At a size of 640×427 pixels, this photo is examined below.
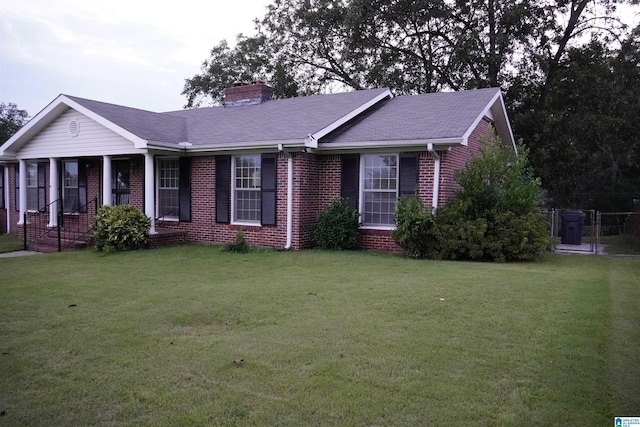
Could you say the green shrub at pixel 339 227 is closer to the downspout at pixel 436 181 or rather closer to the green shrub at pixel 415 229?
the green shrub at pixel 415 229

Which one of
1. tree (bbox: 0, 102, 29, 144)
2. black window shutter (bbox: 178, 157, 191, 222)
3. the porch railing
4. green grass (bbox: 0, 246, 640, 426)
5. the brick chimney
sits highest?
tree (bbox: 0, 102, 29, 144)

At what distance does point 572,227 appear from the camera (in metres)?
15.9

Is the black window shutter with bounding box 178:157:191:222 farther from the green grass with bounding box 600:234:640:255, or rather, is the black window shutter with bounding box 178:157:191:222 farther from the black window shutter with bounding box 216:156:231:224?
the green grass with bounding box 600:234:640:255

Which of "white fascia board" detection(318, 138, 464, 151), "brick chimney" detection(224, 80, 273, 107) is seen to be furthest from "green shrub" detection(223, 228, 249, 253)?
"brick chimney" detection(224, 80, 273, 107)

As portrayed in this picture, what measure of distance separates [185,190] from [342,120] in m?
5.04

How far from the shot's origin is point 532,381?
149 inches

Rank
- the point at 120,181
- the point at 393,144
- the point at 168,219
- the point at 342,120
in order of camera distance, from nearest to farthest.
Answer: the point at 393,144, the point at 342,120, the point at 168,219, the point at 120,181

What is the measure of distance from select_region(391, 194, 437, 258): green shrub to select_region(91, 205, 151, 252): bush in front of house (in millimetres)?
6434

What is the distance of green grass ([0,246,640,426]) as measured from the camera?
336 cm

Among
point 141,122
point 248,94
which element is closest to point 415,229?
point 141,122

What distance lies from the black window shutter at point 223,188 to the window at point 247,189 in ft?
0.56

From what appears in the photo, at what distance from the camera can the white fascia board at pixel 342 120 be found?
11905 mm

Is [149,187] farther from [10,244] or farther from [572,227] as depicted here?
[572,227]

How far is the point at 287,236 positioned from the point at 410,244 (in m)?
3.18
